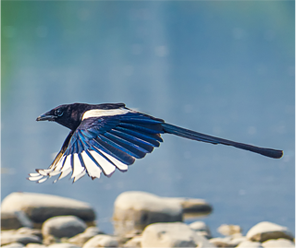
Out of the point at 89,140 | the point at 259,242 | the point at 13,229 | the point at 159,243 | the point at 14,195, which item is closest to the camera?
the point at 89,140

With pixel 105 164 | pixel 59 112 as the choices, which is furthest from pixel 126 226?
pixel 105 164

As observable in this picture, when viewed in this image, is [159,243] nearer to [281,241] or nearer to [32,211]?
[281,241]

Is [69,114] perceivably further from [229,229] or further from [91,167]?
[229,229]

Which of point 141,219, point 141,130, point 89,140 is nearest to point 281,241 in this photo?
point 141,219

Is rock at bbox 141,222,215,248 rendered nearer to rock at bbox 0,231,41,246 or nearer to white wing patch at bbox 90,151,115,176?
rock at bbox 0,231,41,246

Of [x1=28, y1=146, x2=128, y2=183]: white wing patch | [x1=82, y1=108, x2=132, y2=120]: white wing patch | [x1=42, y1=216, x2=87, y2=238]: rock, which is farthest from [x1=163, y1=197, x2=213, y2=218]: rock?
[x1=28, y1=146, x2=128, y2=183]: white wing patch

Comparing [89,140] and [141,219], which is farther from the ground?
[141,219]
